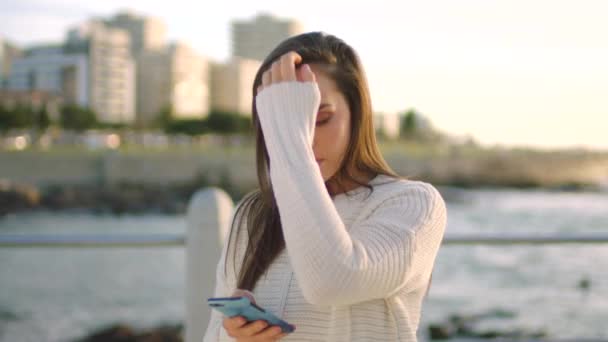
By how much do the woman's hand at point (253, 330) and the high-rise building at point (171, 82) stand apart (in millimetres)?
94816

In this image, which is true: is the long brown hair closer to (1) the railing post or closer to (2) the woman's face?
(2) the woman's face

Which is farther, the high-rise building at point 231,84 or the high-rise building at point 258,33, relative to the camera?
the high-rise building at point 258,33

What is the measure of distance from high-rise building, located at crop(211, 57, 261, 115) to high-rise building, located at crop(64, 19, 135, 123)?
56.3ft

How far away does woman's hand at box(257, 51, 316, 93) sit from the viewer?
4.06ft

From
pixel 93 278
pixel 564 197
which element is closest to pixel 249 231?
pixel 93 278

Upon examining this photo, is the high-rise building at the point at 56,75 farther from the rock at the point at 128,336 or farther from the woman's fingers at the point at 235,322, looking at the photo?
the woman's fingers at the point at 235,322

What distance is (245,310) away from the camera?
1234mm

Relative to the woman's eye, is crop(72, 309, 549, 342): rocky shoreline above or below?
below

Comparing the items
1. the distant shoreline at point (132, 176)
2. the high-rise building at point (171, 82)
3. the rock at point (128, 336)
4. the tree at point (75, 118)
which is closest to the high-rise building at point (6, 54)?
the high-rise building at point (171, 82)

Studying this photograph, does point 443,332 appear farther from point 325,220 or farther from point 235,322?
point 325,220

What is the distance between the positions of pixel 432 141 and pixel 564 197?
124ft

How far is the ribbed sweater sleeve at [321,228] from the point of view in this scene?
1142mm

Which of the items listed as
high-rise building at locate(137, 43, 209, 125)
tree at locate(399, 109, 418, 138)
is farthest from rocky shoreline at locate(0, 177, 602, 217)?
high-rise building at locate(137, 43, 209, 125)

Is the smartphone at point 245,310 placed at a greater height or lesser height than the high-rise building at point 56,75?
lesser
